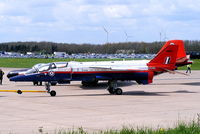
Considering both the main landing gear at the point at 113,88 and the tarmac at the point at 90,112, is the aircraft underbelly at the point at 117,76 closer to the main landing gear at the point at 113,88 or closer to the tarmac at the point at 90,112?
the main landing gear at the point at 113,88

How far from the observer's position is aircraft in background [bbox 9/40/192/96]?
85.4ft

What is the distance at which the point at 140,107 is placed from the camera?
20.2 m

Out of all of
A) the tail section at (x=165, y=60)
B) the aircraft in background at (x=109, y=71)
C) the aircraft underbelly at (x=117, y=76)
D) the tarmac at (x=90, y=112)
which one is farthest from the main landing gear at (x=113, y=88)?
the tail section at (x=165, y=60)

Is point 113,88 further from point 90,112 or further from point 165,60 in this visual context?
point 90,112

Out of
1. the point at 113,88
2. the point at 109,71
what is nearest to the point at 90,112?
the point at 113,88

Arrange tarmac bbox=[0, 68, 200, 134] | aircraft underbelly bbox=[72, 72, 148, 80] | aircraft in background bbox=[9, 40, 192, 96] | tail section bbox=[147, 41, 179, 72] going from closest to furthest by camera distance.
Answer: tarmac bbox=[0, 68, 200, 134]
aircraft in background bbox=[9, 40, 192, 96]
aircraft underbelly bbox=[72, 72, 148, 80]
tail section bbox=[147, 41, 179, 72]

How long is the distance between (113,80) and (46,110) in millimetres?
9150

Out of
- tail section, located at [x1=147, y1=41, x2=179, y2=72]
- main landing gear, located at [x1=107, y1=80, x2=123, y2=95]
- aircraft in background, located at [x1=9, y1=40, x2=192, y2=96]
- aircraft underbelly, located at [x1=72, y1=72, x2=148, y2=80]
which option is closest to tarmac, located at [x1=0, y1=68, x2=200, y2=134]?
main landing gear, located at [x1=107, y1=80, x2=123, y2=95]

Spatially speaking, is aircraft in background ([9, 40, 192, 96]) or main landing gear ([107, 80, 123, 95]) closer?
aircraft in background ([9, 40, 192, 96])

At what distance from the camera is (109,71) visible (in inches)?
1088

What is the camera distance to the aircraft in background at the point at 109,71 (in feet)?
85.4

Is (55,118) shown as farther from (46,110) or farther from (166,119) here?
(166,119)

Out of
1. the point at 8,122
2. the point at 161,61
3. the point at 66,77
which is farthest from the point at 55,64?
the point at 8,122

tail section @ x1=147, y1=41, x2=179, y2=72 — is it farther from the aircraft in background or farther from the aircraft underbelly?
the aircraft underbelly
